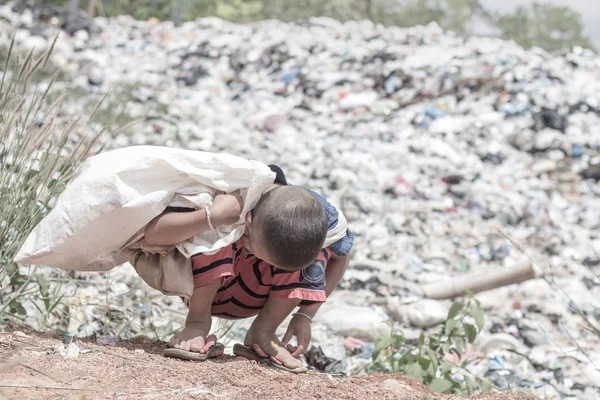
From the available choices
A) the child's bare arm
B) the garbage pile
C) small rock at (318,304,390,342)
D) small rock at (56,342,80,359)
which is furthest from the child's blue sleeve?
small rock at (318,304,390,342)

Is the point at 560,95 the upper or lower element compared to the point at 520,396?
lower

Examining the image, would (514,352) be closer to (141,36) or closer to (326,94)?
(326,94)

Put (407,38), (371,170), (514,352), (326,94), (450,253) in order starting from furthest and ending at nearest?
(407,38)
(326,94)
(371,170)
(450,253)
(514,352)

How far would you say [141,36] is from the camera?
10344mm

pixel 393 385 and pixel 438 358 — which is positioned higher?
pixel 393 385

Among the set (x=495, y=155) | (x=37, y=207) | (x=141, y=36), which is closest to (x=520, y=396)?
(x=37, y=207)

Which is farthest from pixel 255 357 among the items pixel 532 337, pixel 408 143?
pixel 408 143

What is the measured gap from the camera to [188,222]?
1813mm

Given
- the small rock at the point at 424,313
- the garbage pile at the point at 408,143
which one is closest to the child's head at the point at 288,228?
the garbage pile at the point at 408,143

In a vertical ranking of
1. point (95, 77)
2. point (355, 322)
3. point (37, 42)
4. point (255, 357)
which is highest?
point (255, 357)

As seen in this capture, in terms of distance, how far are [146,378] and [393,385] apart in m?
0.62

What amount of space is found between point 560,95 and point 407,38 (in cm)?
258

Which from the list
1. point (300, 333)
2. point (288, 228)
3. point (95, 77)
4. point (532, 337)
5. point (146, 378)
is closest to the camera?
point (146, 378)

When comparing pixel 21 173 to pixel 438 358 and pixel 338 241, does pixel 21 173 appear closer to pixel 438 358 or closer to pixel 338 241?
pixel 338 241
